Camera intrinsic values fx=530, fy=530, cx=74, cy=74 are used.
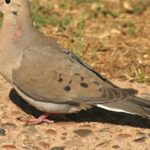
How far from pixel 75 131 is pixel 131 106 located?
0.63 metres

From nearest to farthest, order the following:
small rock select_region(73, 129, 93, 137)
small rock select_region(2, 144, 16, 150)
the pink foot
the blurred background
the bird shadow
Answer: small rock select_region(2, 144, 16, 150)
small rock select_region(73, 129, 93, 137)
the pink foot
the bird shadow
the blurred background

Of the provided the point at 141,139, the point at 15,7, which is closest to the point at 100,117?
the point at 141,139

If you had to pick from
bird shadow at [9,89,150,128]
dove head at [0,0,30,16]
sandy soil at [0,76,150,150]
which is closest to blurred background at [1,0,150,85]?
bird shadow at [9,89,150,128]

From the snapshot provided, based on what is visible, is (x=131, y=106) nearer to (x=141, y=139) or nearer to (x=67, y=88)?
(x=141, y=139)

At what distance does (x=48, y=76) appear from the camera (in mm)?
4883

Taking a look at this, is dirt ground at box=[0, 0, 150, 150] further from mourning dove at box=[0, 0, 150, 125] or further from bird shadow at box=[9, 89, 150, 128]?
mourning dove at box=[0, 0, 150, 125]

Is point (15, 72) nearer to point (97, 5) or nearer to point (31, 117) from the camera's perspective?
point (31, 117)

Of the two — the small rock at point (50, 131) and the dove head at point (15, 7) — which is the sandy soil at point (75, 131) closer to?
the small rock at point (50, 131)

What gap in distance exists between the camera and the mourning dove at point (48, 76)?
4809 millimetres

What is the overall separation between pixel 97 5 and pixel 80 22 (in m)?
0.74

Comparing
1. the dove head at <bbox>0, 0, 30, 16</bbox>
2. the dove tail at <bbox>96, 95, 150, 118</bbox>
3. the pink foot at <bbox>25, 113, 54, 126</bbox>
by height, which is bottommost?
the pink foot at <bbox>25, 113, 54, 126</bbox>

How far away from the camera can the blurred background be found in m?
6.71

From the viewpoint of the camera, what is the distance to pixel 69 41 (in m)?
7.17

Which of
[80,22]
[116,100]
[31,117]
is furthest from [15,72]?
[80,22]
